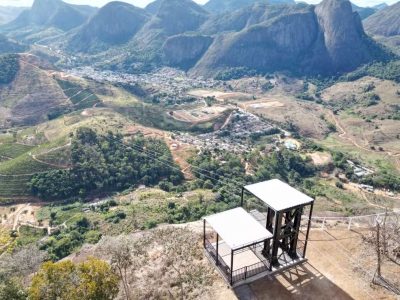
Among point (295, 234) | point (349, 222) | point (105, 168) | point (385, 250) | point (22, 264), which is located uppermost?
point (295, 234)

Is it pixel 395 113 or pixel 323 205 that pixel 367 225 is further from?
pixel 395 113

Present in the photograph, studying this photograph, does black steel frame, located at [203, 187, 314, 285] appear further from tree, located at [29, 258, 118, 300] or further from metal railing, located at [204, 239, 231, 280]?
tree, located at [29, 258, 118, 300]

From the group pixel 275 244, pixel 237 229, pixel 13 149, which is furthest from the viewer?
pixel 13 149

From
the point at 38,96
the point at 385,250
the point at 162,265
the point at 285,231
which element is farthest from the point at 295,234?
the point at 38,96

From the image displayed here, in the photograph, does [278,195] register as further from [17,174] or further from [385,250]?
[17,174]

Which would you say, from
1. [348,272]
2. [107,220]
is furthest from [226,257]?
[107,220]

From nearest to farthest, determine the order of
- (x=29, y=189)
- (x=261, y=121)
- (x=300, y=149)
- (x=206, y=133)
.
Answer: (x=29, y=189), (x=300, y=149), (x=206, y=133), (x=261, y=121)
